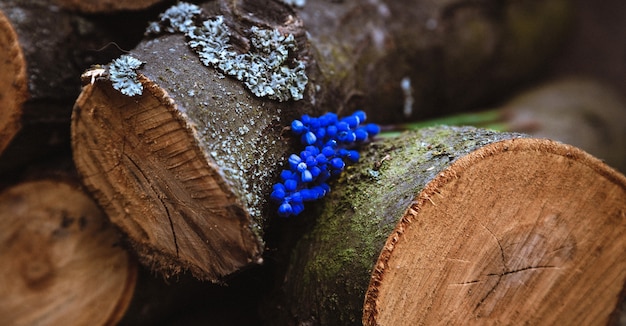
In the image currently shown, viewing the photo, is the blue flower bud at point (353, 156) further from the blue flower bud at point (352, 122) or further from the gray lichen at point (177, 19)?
the gray lichen at point (177, 19)

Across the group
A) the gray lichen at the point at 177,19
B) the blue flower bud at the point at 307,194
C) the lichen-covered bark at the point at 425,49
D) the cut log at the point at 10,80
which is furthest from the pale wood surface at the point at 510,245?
the cut log at the point at 10,80

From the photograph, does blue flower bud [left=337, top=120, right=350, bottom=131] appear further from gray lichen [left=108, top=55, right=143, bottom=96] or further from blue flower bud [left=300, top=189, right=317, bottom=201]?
gray lichen [left=108, top=55, right=143, bottom=96]

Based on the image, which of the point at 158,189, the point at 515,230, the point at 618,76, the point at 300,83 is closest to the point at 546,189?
the point at 515,230

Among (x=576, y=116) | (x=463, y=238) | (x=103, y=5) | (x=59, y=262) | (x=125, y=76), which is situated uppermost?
(x=576, y=116)

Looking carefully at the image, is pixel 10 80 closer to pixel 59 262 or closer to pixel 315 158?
pixel 59 262

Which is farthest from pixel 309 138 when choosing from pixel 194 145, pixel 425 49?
pixel 425 49

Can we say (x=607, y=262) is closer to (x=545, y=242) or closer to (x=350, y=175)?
(x=545, y=242)
